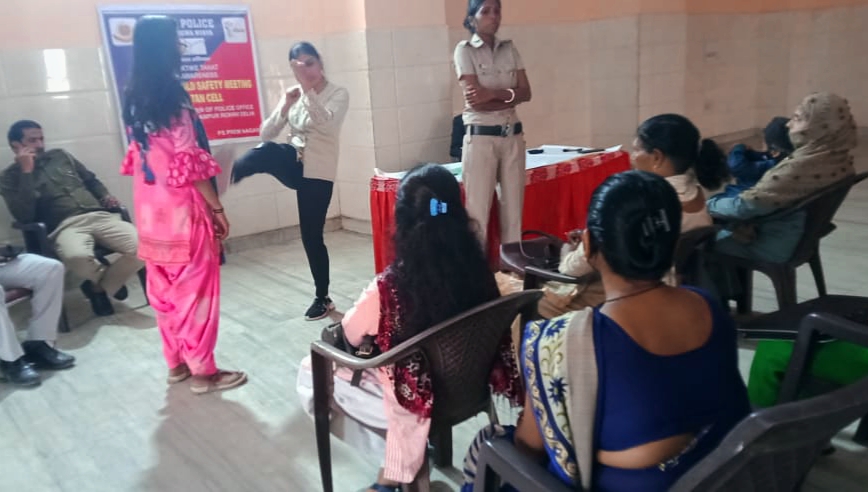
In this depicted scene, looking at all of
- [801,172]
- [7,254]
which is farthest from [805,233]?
[7,254]

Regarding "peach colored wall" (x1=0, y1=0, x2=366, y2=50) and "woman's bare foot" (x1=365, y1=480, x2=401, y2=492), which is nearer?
"woman's bare foot" (x1=365, y1=480, x2=401, y2=492)

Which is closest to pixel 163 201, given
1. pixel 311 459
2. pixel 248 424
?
pixel 248 424

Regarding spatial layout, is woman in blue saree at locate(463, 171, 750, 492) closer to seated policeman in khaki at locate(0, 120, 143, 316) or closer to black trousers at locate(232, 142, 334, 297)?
black trousers at locate(232, 142, 334, 297)

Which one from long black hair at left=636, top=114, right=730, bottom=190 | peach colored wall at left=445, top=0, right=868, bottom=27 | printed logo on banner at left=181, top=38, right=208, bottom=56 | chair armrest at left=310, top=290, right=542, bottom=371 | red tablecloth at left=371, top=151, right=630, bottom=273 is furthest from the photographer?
peach colored wall at left=445, top=0, right=868, bottom=27

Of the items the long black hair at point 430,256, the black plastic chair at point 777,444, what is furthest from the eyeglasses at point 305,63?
the black plastic chair at point 777,444

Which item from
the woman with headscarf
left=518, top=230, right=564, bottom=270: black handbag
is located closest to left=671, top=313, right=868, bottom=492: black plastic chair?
left=518, top=230, right=564, bottom=270: black handbag

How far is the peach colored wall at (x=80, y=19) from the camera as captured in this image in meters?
3.79

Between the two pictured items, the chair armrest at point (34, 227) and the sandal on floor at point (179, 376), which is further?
Result: the chair armrest at point (34, 227)

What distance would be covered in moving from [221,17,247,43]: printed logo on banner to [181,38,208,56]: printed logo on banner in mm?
174

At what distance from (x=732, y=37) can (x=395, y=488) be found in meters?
7.24

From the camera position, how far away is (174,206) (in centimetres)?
251

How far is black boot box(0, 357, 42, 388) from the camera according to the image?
9.23 ft

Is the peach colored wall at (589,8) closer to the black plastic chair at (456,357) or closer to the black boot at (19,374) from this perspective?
the black boot at (19,374)

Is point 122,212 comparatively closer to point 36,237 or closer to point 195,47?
point 36,237
